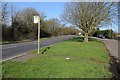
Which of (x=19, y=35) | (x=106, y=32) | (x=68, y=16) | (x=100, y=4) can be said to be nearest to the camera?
(x=100, y=4)

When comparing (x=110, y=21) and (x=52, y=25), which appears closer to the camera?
(x=110, y=21)

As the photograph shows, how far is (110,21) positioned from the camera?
3597cm

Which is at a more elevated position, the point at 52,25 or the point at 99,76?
the point at 52,25

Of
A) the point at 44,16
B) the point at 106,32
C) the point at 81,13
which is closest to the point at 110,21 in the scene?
the point at 81,13

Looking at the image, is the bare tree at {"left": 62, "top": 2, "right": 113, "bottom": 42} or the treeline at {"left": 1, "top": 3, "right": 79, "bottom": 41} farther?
the treeline at {"left": 1, "top": 3, "right": 79, "bottom": 41}

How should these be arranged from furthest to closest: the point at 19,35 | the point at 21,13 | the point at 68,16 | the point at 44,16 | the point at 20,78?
the point at 44,16, the point at 21,13, the point at 19,35, the point at 68,16, the point at 20,78

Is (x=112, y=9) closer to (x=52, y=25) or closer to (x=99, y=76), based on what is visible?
(x=99, y=76)

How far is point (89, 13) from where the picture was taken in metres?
34.8

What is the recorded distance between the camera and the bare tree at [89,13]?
34.6m

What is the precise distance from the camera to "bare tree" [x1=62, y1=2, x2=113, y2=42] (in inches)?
1363

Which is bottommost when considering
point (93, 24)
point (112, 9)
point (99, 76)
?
point (99, 76)

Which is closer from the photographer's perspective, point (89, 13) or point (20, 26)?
point (89, 13)

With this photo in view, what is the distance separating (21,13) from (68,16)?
28.7 m

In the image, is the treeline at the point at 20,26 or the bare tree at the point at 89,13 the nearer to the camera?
the bare tree at the point at 89,13
